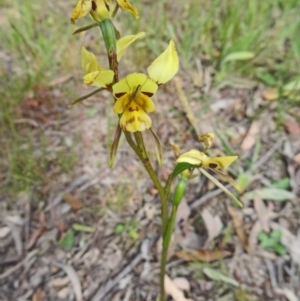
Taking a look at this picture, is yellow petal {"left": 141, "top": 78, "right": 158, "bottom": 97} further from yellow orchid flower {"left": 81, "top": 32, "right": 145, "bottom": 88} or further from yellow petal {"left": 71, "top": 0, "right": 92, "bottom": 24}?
yellow petal {"left": 71, "top": 0, "right": 92, "bottom": 24}

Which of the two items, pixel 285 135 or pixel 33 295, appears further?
pixel 285 135

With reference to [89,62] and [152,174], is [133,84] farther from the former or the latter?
[152,174]

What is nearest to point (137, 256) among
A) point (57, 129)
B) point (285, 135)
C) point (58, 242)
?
point (58, 242)

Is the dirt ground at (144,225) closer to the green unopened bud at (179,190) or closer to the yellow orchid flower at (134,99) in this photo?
the green unopened bud at (179,190)

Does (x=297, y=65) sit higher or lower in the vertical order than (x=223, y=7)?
lower

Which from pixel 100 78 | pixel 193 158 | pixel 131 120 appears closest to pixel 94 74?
pixel 100 78

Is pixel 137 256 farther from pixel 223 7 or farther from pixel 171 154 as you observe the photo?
pixel 223 7
